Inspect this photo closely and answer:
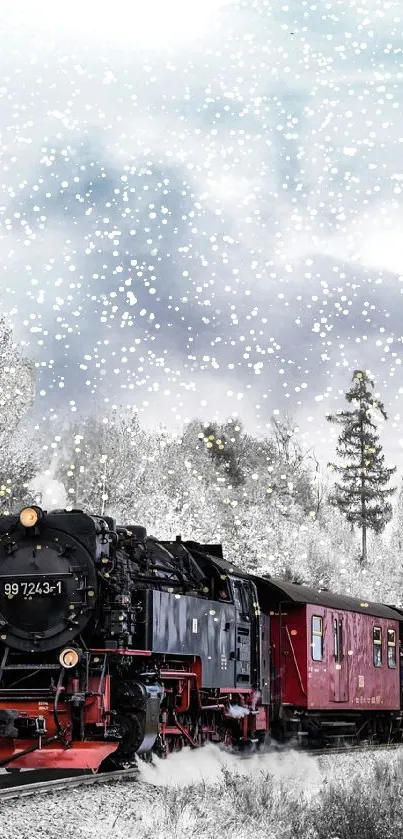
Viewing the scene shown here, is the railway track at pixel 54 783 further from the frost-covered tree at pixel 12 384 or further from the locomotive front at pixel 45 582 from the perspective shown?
the frost-covered tree at pixel 12 384

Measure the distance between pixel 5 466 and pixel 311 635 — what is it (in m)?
24.7

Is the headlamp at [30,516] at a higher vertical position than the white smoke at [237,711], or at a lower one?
higher

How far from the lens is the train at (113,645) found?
45.6ft

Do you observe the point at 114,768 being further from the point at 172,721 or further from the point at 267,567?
the point at 267,567

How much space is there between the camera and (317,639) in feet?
74.1

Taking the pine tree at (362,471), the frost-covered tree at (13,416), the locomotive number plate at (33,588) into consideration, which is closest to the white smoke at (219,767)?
the locomotive number plate at (33,588)

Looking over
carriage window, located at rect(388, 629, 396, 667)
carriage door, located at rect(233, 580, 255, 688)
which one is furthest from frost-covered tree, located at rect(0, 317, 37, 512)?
carriage door, located at rect(233, 580, 255, 688)

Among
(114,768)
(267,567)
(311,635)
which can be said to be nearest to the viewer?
(114,768)

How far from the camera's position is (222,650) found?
1772 centimetres

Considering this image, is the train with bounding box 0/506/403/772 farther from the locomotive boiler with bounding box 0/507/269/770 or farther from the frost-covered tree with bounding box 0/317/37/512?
the frost-covered tree with bounding box 0/317/37/512

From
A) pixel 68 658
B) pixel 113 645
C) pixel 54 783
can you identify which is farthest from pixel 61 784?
pixel 113 645

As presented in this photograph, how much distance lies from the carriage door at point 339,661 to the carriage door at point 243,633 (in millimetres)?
3855

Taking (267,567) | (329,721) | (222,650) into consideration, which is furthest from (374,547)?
(222,650)

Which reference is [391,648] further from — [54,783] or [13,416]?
[13,416]
